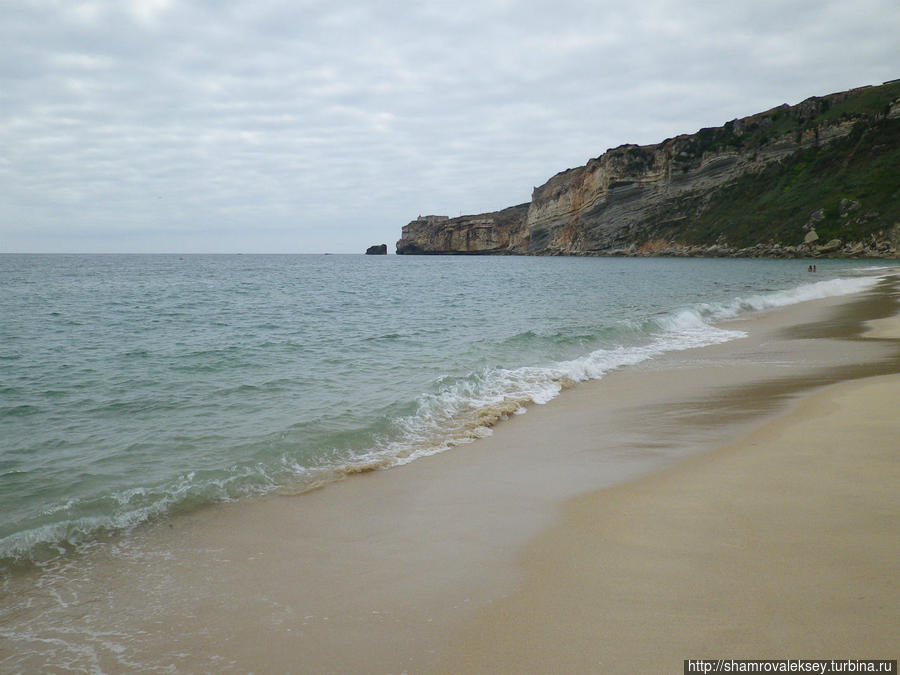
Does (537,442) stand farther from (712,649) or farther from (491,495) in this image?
(712,649)

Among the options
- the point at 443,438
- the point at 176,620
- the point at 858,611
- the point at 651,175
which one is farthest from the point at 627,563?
the point at 651,175

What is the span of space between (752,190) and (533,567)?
95958mm

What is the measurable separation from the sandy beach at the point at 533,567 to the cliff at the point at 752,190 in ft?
232

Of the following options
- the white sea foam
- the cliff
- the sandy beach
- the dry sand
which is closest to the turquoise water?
the white sea foam

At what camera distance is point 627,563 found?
3.48 meters

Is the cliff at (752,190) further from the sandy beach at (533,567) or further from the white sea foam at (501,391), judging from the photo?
the sandy beach at (533,567)

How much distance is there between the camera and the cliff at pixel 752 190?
64.9 m

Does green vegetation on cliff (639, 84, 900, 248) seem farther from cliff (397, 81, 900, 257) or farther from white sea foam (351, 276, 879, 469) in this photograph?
white sea foam (351, 276, 879, 469)

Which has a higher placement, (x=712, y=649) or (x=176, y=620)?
(x=712, y=649)

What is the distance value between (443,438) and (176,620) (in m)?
4.19

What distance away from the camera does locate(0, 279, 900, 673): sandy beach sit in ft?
9.00

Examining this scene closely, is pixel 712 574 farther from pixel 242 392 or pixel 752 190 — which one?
pixel 752 190

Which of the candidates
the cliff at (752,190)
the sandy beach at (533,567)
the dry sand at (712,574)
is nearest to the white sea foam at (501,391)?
the sandy beach at (533,567)

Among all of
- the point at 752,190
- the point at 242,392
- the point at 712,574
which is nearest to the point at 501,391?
the point at 242,392
